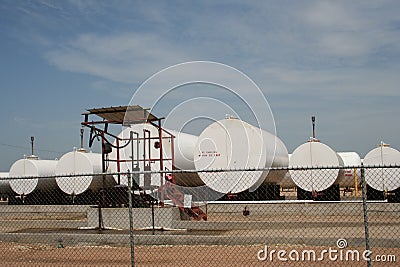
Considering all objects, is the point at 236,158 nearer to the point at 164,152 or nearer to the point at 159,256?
the point at 164,152

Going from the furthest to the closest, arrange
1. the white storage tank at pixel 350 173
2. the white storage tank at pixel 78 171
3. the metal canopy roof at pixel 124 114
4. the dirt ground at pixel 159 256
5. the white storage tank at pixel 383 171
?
1. the white storage tank at pixel 350 173
2. the white storage tank at pixel 78 171
3. the white storage tank at pixel 383 171
4. the metal canopy roof at pixel 124 114
5. the dirt ground at pixel 159 256

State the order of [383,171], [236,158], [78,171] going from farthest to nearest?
[78,171], [383,171], [236,158]

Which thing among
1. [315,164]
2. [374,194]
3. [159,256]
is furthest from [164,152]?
[374,194]

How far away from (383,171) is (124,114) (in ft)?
34.5

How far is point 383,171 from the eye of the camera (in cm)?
1841

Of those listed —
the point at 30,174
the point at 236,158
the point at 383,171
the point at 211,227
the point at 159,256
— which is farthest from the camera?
the point at 30,174

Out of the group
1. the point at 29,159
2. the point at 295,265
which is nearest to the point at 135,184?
the point at 295,265

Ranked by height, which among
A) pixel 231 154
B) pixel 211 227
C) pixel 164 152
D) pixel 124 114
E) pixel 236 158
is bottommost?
pixel 211 227

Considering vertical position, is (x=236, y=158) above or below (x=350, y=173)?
above

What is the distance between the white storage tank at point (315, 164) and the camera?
18.8 m

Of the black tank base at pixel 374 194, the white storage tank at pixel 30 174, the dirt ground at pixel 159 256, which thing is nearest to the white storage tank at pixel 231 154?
the black tank base at pixel 374 194

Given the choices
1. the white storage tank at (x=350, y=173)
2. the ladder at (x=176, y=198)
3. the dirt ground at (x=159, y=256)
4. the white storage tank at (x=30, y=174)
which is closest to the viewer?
the dirt ground at (x=159, y=256)

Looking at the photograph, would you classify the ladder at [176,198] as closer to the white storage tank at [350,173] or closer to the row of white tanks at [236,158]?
the row of white tanks at [236,158]

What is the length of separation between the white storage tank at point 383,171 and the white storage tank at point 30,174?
15304 millimetres
